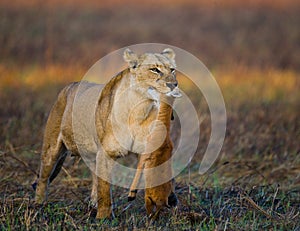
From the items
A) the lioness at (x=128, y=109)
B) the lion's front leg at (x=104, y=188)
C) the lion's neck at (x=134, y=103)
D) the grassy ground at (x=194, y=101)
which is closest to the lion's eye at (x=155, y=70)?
the lioness at (x=128, y=109)

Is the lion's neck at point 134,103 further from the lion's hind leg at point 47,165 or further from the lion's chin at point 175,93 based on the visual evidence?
the lion's hind leg at point 47,165

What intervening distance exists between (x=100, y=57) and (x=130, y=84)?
860 centimetres

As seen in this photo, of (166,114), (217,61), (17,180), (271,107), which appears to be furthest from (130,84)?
(217,61)

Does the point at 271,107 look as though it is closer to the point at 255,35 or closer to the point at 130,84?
the point at 130,84

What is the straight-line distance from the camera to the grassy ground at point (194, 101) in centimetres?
532

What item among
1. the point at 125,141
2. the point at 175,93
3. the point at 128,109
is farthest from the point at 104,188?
the point at 175,93

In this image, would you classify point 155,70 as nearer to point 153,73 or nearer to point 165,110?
point 153,73

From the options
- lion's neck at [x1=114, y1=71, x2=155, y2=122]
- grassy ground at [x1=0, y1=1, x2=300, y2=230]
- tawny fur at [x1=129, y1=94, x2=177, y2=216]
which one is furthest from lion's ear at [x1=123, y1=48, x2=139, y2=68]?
grassy ground at [x1=0, y1=1, x2=300, y2=230]

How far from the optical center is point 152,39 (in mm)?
16109

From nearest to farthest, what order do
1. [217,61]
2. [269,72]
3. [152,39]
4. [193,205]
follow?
[193,205] < [269,72] < [217,61] < [152,39]

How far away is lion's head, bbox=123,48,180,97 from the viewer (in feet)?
16.6

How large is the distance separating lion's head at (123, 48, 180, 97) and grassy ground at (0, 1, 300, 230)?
1006mm

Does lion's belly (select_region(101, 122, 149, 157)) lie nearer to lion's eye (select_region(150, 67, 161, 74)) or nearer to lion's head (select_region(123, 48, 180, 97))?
lion's head (select_region(123, 48, 180, 97))

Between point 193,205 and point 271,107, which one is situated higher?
point 193,205
